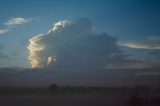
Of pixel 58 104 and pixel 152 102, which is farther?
pixel 58 104

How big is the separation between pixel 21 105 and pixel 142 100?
26.4m

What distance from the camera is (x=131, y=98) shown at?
91.2 meters

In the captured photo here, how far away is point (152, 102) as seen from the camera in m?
90.2

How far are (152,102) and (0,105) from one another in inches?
1260

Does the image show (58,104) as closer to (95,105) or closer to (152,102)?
(95,105)

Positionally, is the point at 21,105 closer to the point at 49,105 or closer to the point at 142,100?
the point at 49,105

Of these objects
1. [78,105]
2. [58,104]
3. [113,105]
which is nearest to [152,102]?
[113,105]

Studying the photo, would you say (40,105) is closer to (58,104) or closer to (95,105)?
(58,104)

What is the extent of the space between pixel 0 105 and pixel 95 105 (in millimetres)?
20058

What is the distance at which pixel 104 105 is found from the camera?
295 ft

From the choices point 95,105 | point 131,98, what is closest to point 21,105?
point 95,105

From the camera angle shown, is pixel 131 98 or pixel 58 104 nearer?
pixel 131 98

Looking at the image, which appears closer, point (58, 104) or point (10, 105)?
point (10, 105)

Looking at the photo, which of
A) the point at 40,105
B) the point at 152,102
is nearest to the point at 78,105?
the point at 40,105
